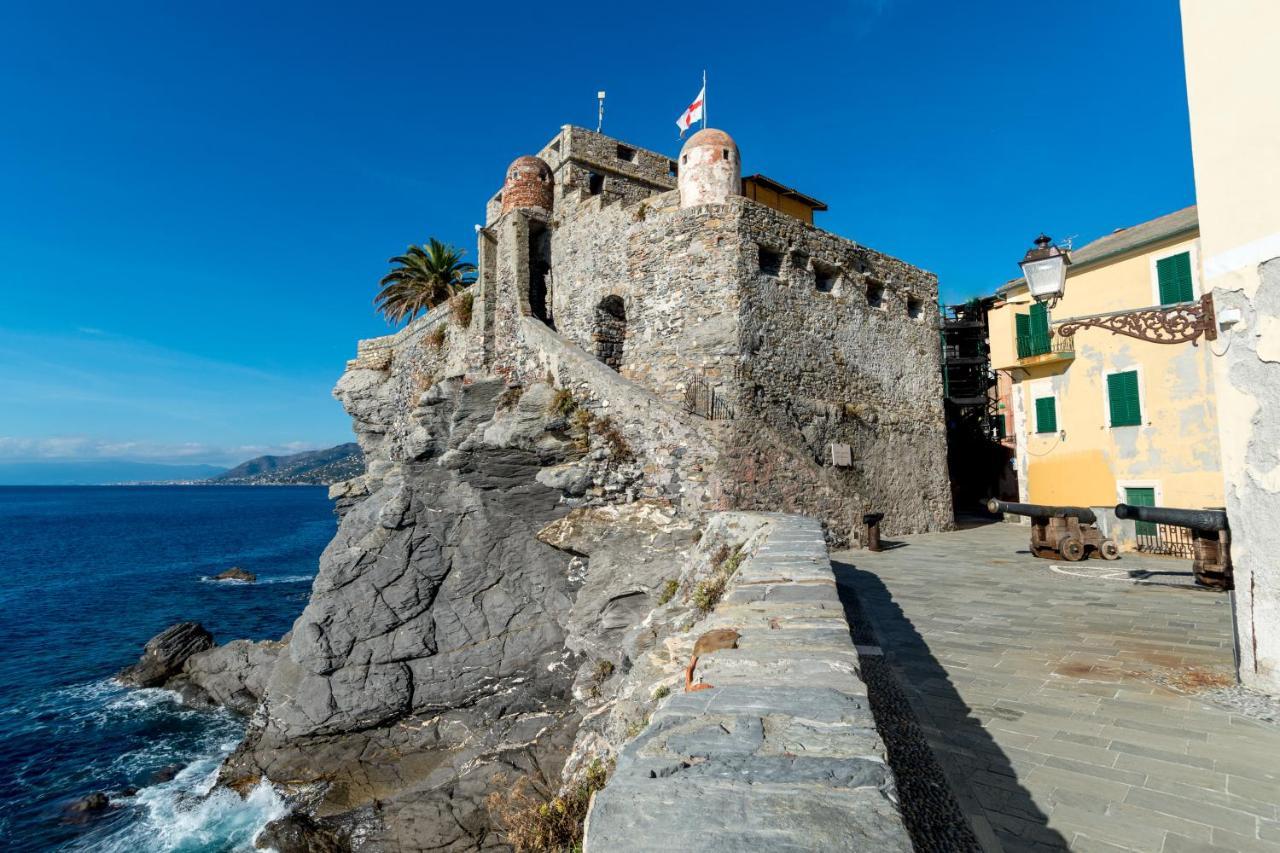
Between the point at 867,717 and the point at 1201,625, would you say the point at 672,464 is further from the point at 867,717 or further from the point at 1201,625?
the point at 867,717

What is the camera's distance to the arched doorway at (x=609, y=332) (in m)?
17.1

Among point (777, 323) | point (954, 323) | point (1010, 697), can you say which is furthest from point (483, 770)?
point (954, 323)

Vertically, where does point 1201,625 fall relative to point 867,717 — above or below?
below

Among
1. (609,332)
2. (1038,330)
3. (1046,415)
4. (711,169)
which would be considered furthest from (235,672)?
(1038,330)

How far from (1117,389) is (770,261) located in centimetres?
1067

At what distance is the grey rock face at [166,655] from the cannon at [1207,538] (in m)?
25.1

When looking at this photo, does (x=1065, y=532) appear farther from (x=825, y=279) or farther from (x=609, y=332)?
(x=609, y=332)

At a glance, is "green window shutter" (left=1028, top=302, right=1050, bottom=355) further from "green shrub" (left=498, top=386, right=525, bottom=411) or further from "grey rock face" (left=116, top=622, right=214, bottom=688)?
"grey rock face" (left=116, top=622, right=214, bottom=688)

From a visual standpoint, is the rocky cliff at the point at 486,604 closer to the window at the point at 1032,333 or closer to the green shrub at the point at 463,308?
the green shrub at the point at 463,308

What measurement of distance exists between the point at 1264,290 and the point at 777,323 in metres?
10.6

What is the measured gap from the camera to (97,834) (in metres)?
11.5

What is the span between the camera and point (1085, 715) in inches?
173

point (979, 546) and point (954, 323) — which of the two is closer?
point (979, 546)

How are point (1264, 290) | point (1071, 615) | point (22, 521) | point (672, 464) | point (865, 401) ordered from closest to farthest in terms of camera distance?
point (1264, 290) → point (1071, 615) → point (672, 464) → point (865, 401) → point (22, 521)
